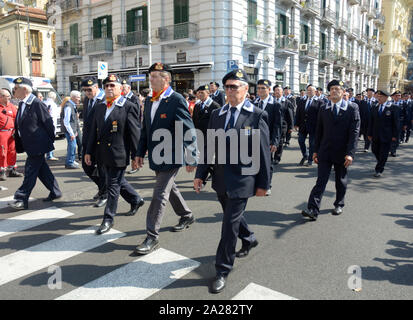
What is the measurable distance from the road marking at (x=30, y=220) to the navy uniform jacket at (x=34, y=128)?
102cm

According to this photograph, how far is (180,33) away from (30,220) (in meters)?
17.6

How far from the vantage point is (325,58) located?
1185 inches

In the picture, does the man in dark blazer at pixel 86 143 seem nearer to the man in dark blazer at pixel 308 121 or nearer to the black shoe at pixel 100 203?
the black shoe at pixel 100 203

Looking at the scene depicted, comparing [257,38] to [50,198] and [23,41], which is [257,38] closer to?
[50,198]

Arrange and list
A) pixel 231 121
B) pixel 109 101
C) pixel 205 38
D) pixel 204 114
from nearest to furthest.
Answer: pixel 231 121 → pixel 109 101 → pixel 204 114 → pixel 205 38

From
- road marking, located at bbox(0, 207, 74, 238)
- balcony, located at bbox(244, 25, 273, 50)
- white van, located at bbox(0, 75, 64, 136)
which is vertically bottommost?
road marking, located at bbox(0, 207, 74, 238)

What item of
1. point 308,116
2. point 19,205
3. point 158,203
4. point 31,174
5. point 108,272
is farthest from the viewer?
point 308,116

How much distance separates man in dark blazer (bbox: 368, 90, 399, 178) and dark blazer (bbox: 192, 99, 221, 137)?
4289 millimetres

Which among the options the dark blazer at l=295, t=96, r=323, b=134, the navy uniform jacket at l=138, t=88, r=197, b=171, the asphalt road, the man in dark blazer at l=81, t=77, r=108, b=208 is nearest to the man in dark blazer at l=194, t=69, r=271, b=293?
the asphalt road

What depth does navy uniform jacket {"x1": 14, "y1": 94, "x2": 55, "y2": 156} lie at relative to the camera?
5.69 meters

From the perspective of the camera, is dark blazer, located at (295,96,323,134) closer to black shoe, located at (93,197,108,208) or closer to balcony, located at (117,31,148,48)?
Result: black shoe, located at (93,197,108,208)

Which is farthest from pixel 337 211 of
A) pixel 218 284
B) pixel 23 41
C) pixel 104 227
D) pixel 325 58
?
pixel 23 41
